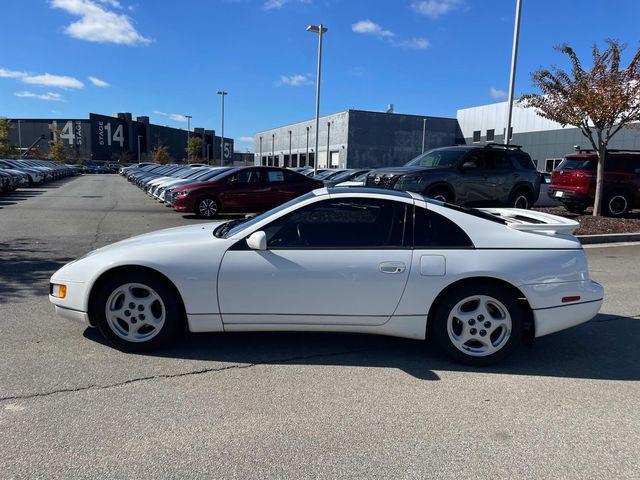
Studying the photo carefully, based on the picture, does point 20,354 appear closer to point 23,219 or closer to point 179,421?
point 179,421

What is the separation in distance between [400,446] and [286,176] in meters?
12.1

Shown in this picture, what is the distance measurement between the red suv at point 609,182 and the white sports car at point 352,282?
11201 millimetres

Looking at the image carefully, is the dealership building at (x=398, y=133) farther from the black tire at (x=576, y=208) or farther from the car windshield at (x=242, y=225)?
the car windshield at (x=242, y=225)

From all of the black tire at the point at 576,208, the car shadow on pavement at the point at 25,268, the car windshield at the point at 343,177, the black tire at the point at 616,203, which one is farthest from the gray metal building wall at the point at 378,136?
the car shadow on pavement at the point at 25,268

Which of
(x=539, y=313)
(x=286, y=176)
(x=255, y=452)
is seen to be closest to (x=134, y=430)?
(x=255, y=452)

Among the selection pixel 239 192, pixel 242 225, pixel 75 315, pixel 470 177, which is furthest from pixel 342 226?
pixel 239 192

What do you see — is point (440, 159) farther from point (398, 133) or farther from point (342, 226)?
point (398, 133)

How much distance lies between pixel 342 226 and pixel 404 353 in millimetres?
1233

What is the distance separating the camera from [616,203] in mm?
14273

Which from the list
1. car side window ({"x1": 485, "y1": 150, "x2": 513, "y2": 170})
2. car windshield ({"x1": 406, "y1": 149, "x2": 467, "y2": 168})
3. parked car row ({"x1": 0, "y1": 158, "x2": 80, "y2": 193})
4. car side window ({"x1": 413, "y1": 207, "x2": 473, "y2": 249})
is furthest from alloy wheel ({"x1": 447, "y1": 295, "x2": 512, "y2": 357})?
parked car row ({"x1": 0, "y1": 158, "x2": 80, "y2": 193})

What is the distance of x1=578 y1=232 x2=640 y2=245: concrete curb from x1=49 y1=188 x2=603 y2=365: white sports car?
7775 mm

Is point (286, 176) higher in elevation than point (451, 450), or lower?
higher

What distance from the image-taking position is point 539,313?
13.4 ft

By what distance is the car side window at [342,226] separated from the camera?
4137 mm
